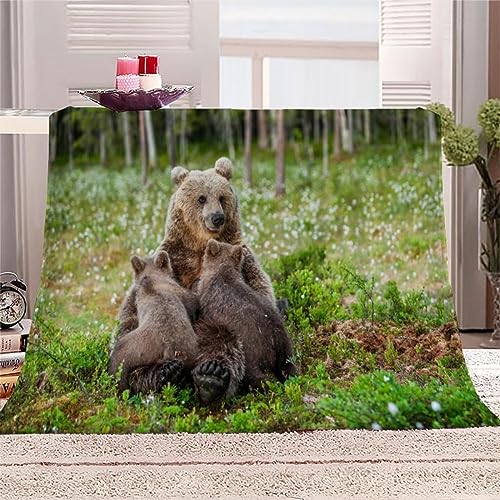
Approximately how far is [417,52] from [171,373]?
84.3 inches

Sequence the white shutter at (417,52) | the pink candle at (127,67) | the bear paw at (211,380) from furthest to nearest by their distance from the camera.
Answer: the white shutter at (417,52)
the pink candle at (127,67)
the bear paw at (211,380)

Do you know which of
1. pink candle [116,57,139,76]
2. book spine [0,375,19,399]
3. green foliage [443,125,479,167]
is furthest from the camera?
green foliage [443,125,479,167]

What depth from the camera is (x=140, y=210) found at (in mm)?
2141

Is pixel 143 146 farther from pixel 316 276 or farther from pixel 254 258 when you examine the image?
pixel 316 276

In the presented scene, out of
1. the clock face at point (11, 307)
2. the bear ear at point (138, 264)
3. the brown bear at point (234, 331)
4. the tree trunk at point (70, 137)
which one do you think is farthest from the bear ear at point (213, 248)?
the clock face at point (11, 307)

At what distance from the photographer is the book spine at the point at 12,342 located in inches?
104

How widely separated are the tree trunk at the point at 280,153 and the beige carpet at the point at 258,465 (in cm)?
56

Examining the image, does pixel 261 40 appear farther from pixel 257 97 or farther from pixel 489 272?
pixel 489 272

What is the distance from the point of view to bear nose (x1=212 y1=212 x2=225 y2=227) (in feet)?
6.96

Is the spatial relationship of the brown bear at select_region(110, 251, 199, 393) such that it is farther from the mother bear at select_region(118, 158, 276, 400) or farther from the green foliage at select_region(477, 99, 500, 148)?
the green foliage at select_region(477, 99, 500, 148)

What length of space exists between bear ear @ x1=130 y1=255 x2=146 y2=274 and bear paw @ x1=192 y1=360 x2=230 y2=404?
26 centimetres

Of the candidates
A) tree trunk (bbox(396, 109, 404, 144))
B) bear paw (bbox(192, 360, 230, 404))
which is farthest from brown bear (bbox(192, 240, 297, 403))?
tree trunk (bbox(396, 109, 404, 144))

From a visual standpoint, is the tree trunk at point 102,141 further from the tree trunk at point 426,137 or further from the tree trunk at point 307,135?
the tree trunk at point 426,137

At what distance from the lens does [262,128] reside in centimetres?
214
